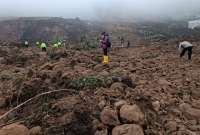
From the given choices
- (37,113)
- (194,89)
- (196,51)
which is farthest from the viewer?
(196,51)

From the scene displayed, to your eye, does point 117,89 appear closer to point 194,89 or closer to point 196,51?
point 194,89

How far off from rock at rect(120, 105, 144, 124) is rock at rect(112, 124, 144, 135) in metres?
0.25

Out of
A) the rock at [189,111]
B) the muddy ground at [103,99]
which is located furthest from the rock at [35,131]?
the rock at [189,111]

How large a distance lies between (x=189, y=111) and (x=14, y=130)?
10.9ft

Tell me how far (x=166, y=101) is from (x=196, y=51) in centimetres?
923

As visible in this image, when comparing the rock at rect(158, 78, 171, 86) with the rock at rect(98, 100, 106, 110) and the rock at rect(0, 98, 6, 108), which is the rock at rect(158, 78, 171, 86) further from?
the rock at rect(0, 98, 6, 108)

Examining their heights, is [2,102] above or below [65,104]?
below

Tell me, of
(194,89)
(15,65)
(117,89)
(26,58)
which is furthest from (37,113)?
(26,58)

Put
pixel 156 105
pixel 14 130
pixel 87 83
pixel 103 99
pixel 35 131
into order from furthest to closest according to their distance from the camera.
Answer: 1. pixel 87 83
2. pixel 103 99
3. pixel 156 105
4. pixel 35 131
5. pixel 14 130

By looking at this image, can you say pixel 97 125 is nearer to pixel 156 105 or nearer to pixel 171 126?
pixel 171 126

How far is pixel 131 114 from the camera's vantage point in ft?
20.9

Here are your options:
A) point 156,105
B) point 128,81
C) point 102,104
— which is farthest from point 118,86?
point 156,105

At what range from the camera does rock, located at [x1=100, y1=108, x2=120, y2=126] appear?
20.7 ft

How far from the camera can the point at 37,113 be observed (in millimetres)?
6812
